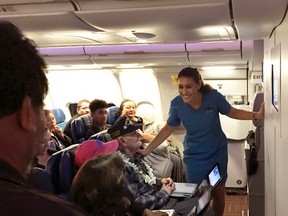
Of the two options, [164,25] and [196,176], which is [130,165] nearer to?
A: [196,176]

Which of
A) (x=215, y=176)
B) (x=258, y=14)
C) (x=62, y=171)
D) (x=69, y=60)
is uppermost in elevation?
(x=69, y=60)

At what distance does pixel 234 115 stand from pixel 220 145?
0.90ft

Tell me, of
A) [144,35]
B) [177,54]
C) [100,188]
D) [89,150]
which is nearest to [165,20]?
[144,35]

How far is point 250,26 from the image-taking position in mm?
2387

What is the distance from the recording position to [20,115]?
0.76 metres

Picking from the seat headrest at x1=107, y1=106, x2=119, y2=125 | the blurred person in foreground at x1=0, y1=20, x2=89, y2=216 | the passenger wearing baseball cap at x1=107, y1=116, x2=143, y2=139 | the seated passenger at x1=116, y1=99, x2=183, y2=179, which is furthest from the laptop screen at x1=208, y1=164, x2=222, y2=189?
the seat headrest at x1=107, y1=106, x2=119, y2=125

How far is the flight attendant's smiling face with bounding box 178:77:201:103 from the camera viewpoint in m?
3.28

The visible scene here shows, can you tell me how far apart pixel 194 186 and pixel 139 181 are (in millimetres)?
464

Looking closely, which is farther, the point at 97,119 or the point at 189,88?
the point at 97,119

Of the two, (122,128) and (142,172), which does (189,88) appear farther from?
(142,172)

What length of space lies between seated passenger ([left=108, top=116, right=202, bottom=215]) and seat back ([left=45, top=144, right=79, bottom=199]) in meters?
0.40

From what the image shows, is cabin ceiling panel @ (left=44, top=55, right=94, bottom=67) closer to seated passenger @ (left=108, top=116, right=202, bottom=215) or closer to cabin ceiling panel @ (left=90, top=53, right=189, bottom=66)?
cabin ceiling panel @ (left=90, top=53, right=189, bottom=66)

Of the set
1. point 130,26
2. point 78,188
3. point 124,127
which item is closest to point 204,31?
point 130,26

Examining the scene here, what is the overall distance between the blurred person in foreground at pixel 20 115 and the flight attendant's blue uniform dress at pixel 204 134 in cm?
262
